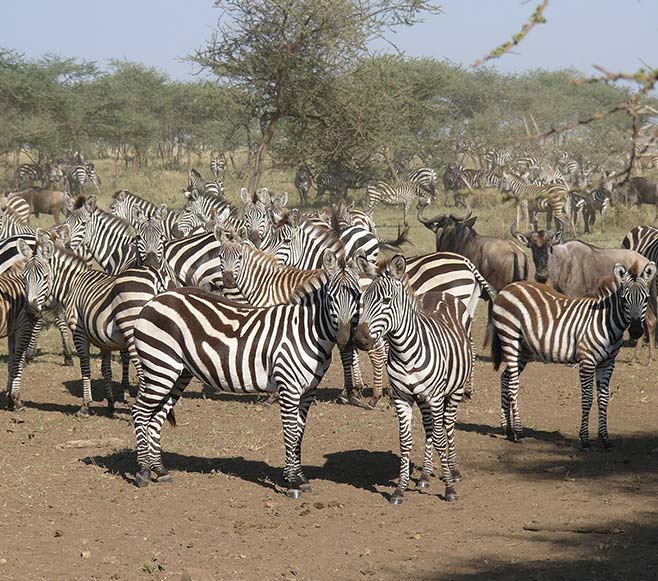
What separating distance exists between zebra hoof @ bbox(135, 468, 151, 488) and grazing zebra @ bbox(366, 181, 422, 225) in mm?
23444

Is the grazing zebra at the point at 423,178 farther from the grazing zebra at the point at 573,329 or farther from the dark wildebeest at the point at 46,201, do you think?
the grazing zebra at the point at 573,329

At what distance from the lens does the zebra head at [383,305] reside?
718 centimetres

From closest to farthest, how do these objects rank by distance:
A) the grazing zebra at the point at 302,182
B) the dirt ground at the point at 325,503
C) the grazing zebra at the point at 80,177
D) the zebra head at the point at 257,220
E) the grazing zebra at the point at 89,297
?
the dirt ground at the point at 325,503 → the grazing zebra at the point at 89,297 → the zebra head at the point at 257,220 → the grazing zebra at the point at 302,182 → the grazing zebra at the point at 80,177

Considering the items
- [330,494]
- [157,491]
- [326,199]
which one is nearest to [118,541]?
[157,491]

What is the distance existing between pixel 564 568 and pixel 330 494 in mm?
2212

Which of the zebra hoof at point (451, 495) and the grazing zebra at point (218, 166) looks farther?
the grazing zebra at point (218, 166)

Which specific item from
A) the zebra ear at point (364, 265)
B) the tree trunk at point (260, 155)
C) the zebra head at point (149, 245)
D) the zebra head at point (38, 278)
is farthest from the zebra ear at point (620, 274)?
the tree trunk at point (260, 155)

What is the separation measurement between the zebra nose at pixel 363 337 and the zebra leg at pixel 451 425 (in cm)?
106

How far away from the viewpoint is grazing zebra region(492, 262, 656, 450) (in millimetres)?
9016

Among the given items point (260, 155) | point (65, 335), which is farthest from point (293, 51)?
point (65, 335)

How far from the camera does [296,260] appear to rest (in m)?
12.6

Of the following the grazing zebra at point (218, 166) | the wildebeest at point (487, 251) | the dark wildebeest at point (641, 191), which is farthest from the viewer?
the grazing zebra at point (218, 166)

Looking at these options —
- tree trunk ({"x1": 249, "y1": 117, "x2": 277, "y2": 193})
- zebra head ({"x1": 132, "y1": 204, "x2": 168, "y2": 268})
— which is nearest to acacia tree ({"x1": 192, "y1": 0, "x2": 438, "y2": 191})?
tree trunk ({"x1": 249, "y1": 117, "x2": 277, "y2": 193})

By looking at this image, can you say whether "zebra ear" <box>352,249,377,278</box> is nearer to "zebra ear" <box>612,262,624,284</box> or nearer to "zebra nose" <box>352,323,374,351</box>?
"zebra nose" <box>352,323,374,351</box>
